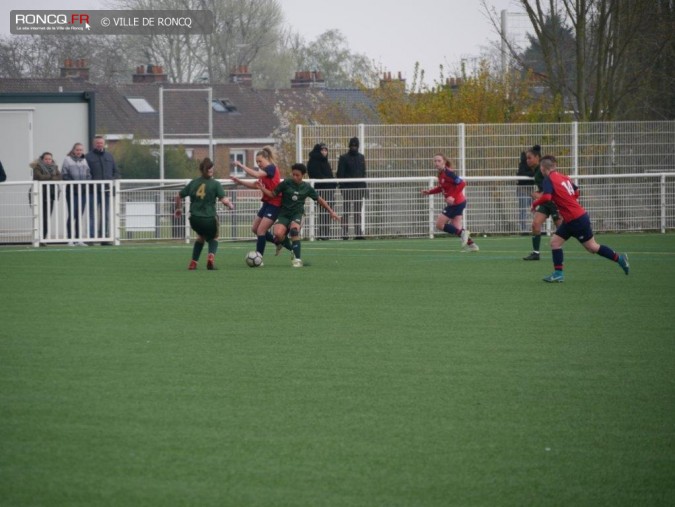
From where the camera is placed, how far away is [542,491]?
5828mm

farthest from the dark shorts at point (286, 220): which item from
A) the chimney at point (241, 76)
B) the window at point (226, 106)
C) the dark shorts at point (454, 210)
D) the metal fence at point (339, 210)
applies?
the chimney at point (241, 76)

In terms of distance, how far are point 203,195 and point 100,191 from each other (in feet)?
22.6

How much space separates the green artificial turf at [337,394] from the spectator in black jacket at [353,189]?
10.9 meters

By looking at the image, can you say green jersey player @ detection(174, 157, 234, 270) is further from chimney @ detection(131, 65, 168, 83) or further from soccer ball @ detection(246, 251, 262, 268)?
chimney @ detection(131, 65, 168, 83)

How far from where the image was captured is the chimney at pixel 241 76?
2677 inches

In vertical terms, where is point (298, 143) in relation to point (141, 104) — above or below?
below

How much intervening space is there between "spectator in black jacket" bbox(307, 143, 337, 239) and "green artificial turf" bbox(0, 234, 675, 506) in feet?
34.9

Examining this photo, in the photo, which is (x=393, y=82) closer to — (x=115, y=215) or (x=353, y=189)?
(x=353, y=189)

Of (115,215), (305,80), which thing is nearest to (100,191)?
(115,215)

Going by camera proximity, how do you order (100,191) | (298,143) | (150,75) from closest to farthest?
(100,191)
(298,143)
(150,75)

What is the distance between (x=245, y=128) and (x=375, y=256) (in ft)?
145

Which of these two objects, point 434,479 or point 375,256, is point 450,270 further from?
point 434,479

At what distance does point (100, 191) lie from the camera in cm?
2481

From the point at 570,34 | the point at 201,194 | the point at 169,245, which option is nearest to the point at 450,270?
the point at 201,194
